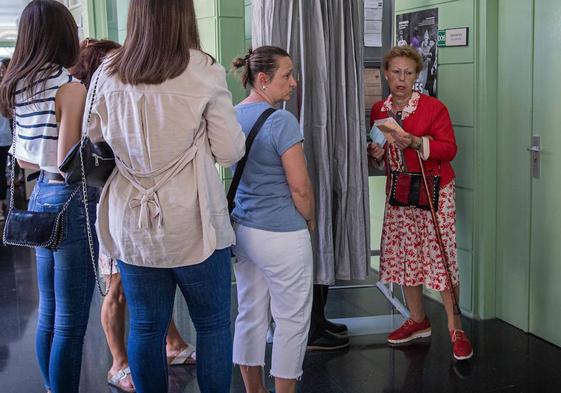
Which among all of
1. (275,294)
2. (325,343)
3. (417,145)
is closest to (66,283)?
(275,294)

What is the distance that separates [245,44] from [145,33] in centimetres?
255

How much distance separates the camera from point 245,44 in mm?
4609

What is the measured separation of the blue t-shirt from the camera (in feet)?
8.39

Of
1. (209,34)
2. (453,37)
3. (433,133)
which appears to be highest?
(209,34)

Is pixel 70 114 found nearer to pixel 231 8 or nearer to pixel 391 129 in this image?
pixel 391 129

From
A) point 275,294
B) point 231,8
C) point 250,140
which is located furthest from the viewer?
point 231,8

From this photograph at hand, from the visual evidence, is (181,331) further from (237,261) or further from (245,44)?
(245,44)

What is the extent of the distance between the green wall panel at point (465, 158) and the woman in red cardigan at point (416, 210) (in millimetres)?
406

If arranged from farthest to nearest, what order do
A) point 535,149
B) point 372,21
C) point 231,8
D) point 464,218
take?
1. point 231,8
2. point 464,218
3. point 372,21
4. point 535,149

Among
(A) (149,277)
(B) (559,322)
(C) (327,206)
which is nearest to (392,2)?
(C) (327,206)

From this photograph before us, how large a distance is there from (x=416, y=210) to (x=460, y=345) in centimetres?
65

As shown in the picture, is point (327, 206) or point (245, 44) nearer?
point (327, 206)

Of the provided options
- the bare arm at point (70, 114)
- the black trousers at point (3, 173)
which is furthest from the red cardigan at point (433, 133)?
the black trousers at point (3, 173)

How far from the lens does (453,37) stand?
397cm
